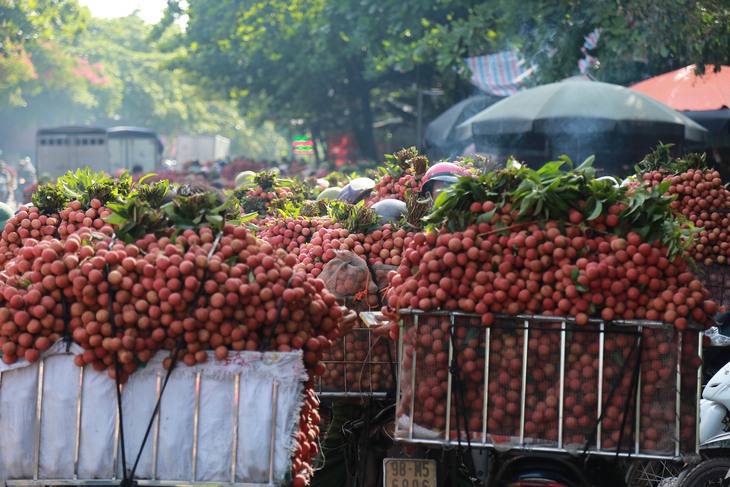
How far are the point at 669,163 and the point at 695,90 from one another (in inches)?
192

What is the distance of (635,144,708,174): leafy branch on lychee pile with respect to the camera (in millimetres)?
7809

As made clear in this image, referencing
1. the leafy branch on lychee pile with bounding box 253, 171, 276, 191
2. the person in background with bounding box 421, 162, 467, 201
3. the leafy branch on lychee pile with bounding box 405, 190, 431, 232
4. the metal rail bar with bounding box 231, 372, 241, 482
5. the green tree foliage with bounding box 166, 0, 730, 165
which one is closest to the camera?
the metal rail bar with bounding box 231, 372, 241, 482

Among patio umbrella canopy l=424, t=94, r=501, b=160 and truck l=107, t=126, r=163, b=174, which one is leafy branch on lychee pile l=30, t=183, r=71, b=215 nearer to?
patio umbrella canopy l=424, t=94, r=501, b=160

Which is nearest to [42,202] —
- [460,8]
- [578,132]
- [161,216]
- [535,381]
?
[161,216]

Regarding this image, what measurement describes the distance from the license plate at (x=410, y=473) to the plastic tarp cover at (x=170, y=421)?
3.18 ft

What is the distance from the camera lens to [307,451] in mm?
4066

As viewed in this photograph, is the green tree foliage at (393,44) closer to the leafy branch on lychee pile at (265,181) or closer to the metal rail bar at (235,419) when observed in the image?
the leafy branch on lychee pile at (265,181)

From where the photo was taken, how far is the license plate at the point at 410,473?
179 inches

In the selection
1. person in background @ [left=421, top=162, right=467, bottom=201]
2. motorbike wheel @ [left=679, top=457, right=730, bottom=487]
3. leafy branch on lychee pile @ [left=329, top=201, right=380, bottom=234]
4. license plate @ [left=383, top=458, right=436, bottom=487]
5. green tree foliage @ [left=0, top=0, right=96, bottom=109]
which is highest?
green tree foliage @ [left=0, top=0, right=96, bottom=109]

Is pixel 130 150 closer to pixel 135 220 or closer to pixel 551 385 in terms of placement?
pixel 135 220

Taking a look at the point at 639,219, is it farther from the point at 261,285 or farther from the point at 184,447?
the point at 184,447

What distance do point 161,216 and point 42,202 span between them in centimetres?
224

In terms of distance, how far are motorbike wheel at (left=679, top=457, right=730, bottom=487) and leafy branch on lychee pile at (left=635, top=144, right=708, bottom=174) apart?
3224 mm

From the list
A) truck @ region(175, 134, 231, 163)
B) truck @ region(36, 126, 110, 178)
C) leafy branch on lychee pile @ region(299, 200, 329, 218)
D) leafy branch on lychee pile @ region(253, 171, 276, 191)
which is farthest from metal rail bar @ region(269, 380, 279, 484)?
truck @ region(175, 134, 231, 163)
